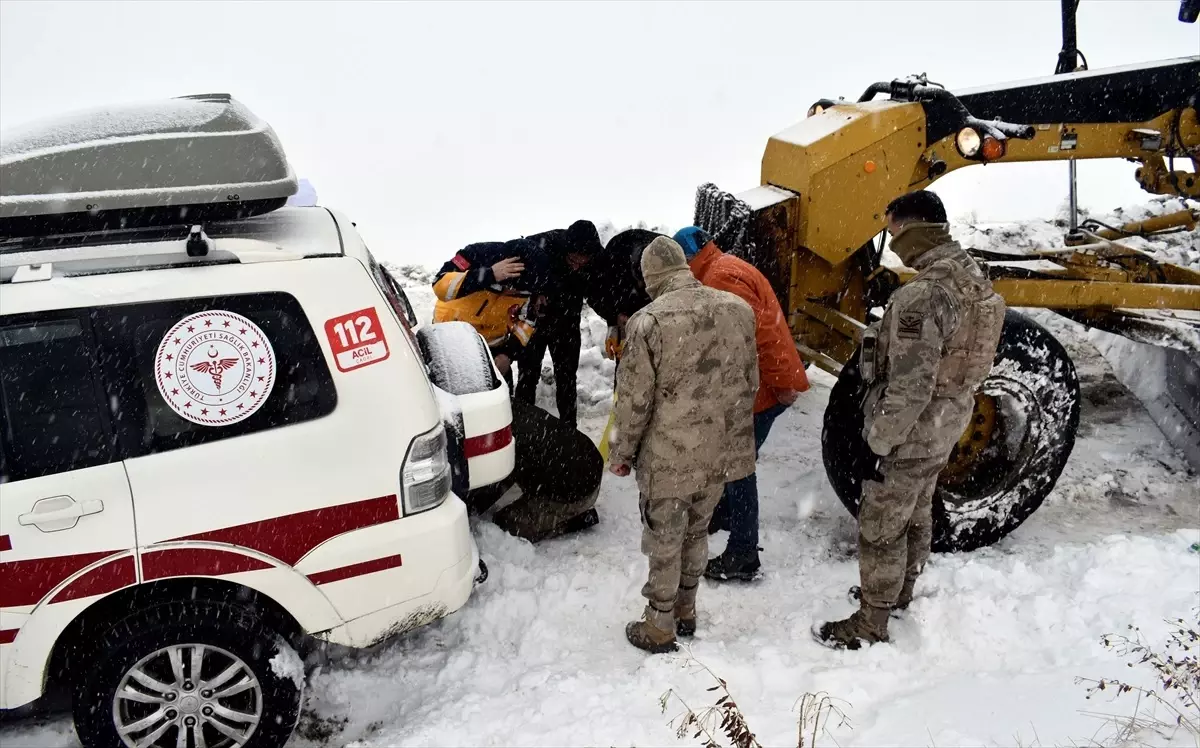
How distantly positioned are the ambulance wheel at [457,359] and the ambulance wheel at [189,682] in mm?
1398

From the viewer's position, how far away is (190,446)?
3.05m

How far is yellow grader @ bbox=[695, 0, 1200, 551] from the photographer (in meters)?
4.80

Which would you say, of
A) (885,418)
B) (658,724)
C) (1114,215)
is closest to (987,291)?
(885,418)

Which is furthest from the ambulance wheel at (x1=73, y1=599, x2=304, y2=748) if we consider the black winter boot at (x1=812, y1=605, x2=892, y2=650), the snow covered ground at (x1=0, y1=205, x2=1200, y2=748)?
the black winter boot at (x1=812, y1=605, x2=892, y2=650)

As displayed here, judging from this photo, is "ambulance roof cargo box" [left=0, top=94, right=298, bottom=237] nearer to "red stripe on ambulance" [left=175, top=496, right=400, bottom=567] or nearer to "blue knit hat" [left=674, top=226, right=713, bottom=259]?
"red stripe on ambulance" [left=175, top=496, right=400, bottom=567]

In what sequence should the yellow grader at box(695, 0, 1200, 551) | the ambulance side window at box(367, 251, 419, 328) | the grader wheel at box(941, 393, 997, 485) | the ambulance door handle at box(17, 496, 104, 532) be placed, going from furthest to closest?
the grader wheel at box(941, 393, 997, 485)
the yellow grader at box(695, 0, 1200, 551)
the ambulance side window at box(367, 251, 419, 328)
the ambulance door handle at box(17, 496, 104, 532)

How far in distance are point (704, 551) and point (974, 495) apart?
1.82m

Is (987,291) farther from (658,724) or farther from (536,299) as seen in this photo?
(536,299)

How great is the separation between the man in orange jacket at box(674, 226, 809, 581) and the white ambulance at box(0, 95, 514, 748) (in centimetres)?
165

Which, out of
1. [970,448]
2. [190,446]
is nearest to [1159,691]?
[970,448]

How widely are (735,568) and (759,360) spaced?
3.58ft

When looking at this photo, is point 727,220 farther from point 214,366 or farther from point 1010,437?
point 214,366

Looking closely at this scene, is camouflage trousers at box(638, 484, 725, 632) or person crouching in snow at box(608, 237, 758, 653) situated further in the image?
camouflage trousers at box(638, 484, 725, 632)

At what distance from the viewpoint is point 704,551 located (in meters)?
4.03
